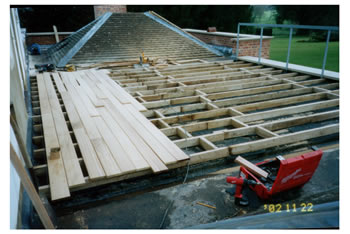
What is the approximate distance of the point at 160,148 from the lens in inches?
132

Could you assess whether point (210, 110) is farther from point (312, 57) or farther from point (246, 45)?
point (312, 57)

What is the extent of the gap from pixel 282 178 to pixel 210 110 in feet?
7.12

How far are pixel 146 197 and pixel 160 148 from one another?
2.29 ft

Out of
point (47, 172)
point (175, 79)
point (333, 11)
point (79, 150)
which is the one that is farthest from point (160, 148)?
point (333, 11)

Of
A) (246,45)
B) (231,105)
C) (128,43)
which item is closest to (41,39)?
(128,43)

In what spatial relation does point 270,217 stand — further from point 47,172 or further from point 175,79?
point 175,79

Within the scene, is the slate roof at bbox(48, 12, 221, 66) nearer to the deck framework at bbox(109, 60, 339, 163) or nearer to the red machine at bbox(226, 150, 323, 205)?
the deck framework at bbox(109, 60, 339, 163)

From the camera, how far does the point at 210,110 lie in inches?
183

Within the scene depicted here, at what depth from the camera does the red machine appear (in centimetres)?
257

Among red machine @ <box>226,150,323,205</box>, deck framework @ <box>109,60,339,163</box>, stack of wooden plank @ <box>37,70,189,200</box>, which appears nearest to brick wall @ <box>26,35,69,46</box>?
deck framework @ <box>109,60,339,163</box>

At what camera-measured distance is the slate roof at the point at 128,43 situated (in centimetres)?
905

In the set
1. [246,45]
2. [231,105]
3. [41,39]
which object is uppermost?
[41,39]

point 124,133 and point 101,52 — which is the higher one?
point 101,52

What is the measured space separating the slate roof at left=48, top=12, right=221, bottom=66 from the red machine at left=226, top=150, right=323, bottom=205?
23.6ft
